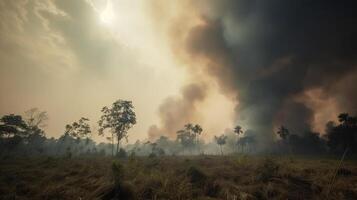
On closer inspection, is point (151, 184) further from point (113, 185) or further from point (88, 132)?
point (88, 132)

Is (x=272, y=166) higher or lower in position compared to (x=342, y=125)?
A: lower

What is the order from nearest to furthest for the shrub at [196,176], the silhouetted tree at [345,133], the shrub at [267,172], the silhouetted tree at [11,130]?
the shrub at [267,172], the shrub at [196,176], the silhouetted tree at [11,130], the silhouetted tree at [345,133]

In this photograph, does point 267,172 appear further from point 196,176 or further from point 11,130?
point 11,130

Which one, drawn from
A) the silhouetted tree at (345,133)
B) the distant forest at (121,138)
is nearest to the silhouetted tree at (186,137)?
the distant forest at (121,138)

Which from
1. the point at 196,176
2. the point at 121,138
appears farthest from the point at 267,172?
the point at 121,138

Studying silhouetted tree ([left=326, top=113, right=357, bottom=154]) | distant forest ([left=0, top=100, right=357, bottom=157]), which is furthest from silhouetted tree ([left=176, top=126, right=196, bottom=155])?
silhouetted tree ([left=326, top=113, right=357, bottom=154])

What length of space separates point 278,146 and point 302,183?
130693 millimetres

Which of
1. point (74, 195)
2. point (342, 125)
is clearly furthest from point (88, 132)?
point (342, 125)

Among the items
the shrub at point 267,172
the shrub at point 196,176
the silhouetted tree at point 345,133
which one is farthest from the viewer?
the silhouetted tree at point 345,133

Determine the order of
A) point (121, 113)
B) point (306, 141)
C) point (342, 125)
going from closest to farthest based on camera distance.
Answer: point (121, 113) < point (342, 125) < point (306, 141)

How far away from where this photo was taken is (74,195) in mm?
12008

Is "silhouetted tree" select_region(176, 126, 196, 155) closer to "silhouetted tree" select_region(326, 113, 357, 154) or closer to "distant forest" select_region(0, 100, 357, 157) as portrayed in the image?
"distant forest" select_region(0, 100, 357, 157)

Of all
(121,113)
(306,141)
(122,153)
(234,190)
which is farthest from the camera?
(306,141)

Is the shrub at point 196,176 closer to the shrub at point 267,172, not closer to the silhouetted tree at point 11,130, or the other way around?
the shrub at point 267,172
